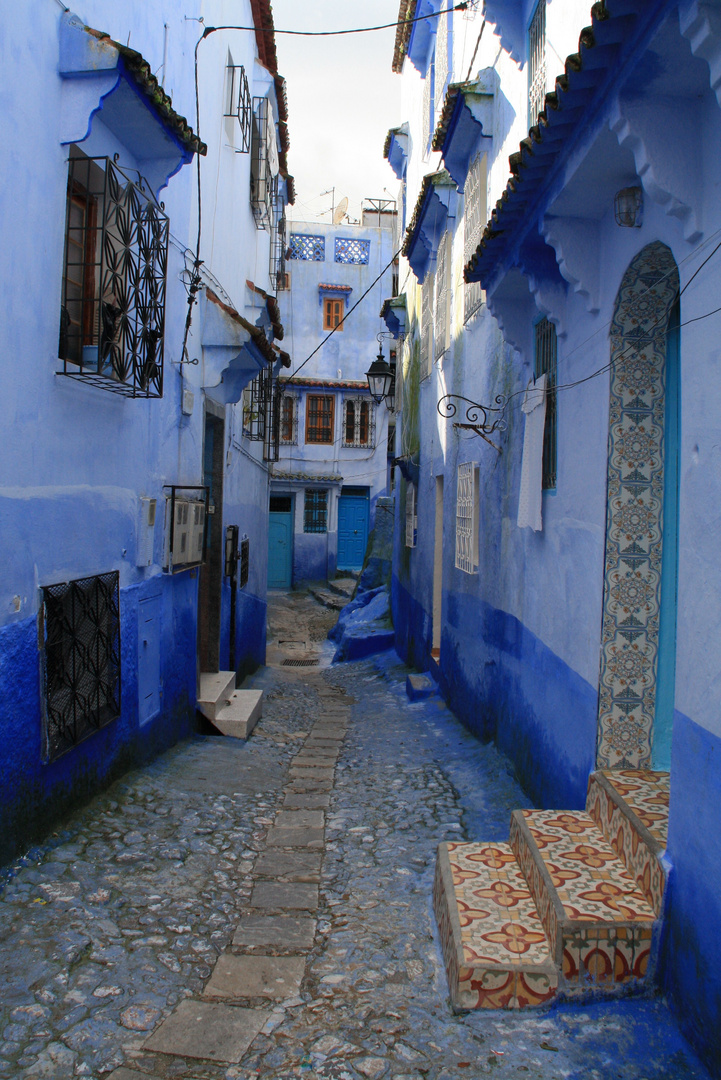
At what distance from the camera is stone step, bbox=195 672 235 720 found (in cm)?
837

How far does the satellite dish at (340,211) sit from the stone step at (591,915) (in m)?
26.9

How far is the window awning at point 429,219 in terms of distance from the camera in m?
10.0

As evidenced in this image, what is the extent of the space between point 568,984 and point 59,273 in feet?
15.1

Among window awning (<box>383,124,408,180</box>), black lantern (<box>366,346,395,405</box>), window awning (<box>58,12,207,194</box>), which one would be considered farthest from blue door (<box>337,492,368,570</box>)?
window awning (<box>58,12,207,194</box>)

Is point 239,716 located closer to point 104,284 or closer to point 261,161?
point 104,284

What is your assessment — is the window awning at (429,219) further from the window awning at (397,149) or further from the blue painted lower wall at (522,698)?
the blue painted lower wall at (522,698)

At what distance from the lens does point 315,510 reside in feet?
85.1

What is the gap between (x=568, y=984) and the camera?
3227 mm

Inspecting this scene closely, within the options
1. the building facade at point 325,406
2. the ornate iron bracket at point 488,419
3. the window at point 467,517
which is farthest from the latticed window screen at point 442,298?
the building facade at point 325,406

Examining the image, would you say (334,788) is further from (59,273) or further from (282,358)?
(282,358)

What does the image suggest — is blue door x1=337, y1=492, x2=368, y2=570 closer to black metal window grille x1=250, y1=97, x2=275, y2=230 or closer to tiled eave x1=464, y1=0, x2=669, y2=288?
black metal window grille x1=250, y1=97, x2=275, y2=230

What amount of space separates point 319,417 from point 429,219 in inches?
596

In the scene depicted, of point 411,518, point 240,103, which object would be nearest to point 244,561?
point 411,518

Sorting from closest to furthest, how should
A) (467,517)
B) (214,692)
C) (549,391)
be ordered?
(549,391) < (467,517) < (214,692)
